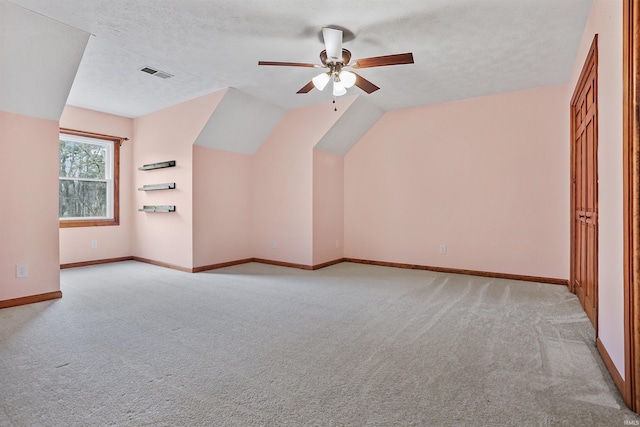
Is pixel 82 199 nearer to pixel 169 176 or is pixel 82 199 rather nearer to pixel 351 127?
pixel 169 176

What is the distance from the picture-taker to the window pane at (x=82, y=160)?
5.14m

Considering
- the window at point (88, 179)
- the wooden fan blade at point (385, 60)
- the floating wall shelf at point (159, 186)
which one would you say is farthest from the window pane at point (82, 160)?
the wooden fan blade at point (385, 60)

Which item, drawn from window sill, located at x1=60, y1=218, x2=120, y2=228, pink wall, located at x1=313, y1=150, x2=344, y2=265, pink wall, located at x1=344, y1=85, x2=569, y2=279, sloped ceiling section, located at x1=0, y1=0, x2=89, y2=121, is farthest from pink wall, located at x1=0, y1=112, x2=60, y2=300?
pink wall, located at x1=344, y1=85, x2=569, y2=279

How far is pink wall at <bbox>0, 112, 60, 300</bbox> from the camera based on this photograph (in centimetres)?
313

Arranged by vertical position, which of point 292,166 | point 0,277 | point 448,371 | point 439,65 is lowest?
point 448,371

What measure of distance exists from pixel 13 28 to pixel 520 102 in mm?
5313

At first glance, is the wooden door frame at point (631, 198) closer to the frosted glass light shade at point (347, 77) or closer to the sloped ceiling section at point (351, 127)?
the frosted glass light shade at point (347, 77)

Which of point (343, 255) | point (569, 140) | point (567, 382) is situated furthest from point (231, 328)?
point (569, 140)

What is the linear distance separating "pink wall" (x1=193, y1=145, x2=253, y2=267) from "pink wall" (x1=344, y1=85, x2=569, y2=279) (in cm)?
178

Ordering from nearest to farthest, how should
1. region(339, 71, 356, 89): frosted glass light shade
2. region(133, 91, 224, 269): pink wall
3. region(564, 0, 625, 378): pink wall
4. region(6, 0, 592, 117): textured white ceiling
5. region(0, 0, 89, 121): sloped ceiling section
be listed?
region(564, 0, 625, 378): pink wall → region(6, 0, 592, 117): textured white ceiling → region(0, 0, 89, 121): sloped ceiling section → region(339, 71, 356, 89): frosted glass light shade → region(133, 91, 224, 269): pink wall

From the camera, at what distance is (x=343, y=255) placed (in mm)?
5738

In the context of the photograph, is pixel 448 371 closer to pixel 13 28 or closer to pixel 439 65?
pixel 439 65

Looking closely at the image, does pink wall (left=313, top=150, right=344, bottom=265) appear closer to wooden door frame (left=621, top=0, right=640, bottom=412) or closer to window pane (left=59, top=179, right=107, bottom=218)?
window pane (left=59, top=179, right=107, bottom=218)

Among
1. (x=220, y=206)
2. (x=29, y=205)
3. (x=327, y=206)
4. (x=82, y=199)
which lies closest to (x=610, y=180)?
(x=327, y=206)
